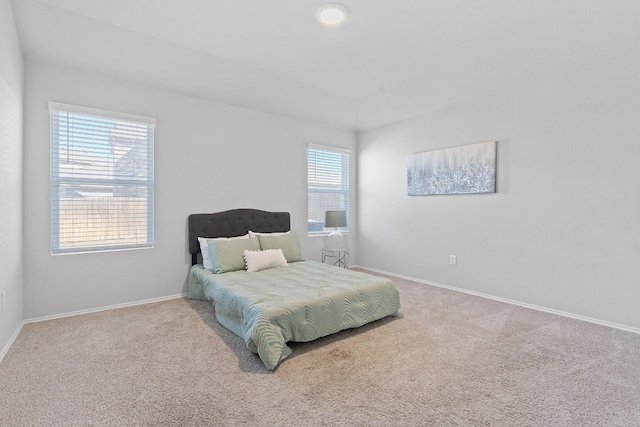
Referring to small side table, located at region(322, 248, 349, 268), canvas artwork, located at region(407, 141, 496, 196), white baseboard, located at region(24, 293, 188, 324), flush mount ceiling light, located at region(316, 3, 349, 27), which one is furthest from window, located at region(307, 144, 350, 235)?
flush mount ceiling light, located at region(316, 3, 349, 27)

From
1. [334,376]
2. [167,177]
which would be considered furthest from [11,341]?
[334,376]

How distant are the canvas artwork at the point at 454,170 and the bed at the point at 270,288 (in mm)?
1805

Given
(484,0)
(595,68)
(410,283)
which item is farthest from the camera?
(410,283)

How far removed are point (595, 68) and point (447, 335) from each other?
290 centimetres

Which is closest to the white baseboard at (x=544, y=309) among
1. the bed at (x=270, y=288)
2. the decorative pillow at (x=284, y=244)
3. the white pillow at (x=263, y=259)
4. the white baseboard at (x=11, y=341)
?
the bed at (x=270, y=288)

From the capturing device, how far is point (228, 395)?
1.90 metres

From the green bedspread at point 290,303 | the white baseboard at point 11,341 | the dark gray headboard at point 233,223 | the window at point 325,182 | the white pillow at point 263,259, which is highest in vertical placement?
the window at point 325,182

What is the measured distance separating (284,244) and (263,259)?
507 millimetres

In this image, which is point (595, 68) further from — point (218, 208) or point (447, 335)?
point (218, 208)

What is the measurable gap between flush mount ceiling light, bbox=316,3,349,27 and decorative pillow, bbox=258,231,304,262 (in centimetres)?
247

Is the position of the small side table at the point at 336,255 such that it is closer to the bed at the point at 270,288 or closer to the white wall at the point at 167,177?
the white wall at the point at 167,177

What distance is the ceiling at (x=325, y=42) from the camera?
2.50 meters

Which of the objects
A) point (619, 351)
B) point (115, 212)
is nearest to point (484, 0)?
point (619, 351)

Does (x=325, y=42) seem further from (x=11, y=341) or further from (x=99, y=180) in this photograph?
(x=11, y=341)
